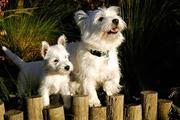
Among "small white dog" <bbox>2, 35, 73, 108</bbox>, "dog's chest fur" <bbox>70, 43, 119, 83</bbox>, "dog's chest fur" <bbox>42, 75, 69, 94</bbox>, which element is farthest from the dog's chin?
"dog's chest fur" <bbox>42, 75, 69, 94</bbox>

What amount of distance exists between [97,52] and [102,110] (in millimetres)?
645

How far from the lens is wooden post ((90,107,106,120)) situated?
12.9 feet

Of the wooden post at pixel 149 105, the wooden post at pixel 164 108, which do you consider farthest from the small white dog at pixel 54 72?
the wooden post at pixel 164 108

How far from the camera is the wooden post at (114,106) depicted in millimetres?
4047

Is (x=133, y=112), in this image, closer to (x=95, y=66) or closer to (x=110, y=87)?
(x=110, y=87)

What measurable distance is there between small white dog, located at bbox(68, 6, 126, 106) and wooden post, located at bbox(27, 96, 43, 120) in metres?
0.56

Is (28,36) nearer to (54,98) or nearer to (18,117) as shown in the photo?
(54,98)

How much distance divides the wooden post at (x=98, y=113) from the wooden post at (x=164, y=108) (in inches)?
25.1

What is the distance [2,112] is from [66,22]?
9.48 feet

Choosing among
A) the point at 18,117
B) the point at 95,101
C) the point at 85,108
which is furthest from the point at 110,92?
the point at 18,117

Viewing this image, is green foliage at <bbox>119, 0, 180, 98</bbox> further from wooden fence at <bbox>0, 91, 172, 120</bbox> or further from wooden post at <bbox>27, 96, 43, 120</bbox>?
wooden post at <bbox>27, 96, 43, 120</bbox>

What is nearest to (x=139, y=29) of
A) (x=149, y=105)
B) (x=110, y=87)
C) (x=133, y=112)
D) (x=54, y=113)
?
(x=110, y=87)

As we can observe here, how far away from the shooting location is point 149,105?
4223mm

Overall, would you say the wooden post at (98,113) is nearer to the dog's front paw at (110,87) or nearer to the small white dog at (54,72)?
the small white dog at (54,72)
